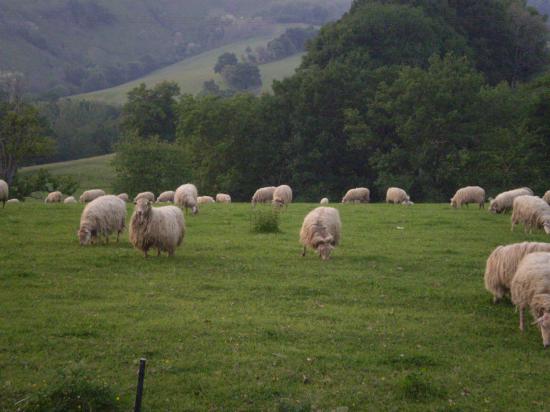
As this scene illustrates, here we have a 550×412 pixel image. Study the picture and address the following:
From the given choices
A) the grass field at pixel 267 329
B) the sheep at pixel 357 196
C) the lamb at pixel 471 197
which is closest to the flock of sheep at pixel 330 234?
the grass field at pixel 267 329

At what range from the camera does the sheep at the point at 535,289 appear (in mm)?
11707

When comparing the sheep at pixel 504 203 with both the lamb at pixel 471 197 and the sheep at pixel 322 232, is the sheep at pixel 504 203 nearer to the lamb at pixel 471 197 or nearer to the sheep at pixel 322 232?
the lamb at pixel 471 197

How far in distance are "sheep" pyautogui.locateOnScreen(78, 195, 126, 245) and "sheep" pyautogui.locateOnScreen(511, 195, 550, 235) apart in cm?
1598

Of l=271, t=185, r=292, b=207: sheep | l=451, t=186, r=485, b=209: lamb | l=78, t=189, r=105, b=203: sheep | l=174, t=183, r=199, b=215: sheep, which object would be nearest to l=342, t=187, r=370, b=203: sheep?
l=271, t=185, r=292, b=207: sheep

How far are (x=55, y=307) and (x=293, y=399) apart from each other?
6.18 metres

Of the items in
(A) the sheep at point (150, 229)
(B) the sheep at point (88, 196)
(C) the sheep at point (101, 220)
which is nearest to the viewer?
(A) the sheep at point (150, 229)

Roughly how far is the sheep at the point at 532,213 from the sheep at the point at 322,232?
30.6ft

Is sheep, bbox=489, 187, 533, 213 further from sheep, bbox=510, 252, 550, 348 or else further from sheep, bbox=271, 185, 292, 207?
sheep, bbox=510, 252, 550, 348

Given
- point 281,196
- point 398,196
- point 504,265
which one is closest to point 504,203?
point 398,196

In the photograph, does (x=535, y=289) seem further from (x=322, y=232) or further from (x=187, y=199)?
(x=187, y=199)

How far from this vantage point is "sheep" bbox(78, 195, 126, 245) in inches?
806

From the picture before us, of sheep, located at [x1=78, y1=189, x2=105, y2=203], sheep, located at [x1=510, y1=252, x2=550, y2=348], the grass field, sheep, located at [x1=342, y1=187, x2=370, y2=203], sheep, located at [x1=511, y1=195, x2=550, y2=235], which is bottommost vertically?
the grass field

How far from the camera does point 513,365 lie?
10.7 meters

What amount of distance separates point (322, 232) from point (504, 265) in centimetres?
652
